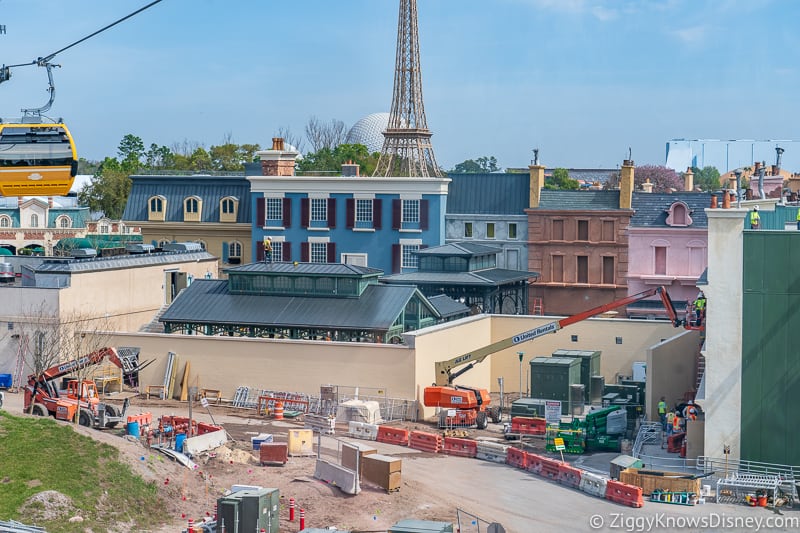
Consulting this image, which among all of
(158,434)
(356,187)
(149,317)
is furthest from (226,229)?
(158,434)

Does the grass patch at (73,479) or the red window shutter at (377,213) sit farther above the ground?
the red window shutter at (377,213)

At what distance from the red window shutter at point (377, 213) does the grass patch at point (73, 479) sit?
138 ft

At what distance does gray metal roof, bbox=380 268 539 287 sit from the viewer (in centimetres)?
7450

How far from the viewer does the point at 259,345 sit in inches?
2486

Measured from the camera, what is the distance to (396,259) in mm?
85125

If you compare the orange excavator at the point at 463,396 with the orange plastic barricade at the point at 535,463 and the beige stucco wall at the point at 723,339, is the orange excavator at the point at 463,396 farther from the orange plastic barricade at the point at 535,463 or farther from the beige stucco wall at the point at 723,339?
the beige stucco wall at the point at 723,339

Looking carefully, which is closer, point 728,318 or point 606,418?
point 728,318

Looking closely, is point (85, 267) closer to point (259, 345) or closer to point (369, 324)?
point (259, 345)

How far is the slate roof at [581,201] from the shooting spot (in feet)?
273

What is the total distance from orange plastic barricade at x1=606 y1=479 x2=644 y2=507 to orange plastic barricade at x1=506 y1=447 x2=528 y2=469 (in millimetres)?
5570

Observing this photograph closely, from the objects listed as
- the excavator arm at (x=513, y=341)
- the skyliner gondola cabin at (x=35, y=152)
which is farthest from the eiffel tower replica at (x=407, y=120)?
the skyliner gondola cabin at (x=35, y=152)

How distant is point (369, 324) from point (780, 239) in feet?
77.7

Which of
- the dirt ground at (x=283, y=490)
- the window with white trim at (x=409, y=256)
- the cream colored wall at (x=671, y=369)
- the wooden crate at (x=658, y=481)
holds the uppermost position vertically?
the window with white trim at (x=409, y=256)

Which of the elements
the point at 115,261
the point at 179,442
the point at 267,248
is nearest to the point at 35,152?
the point at 179,442
